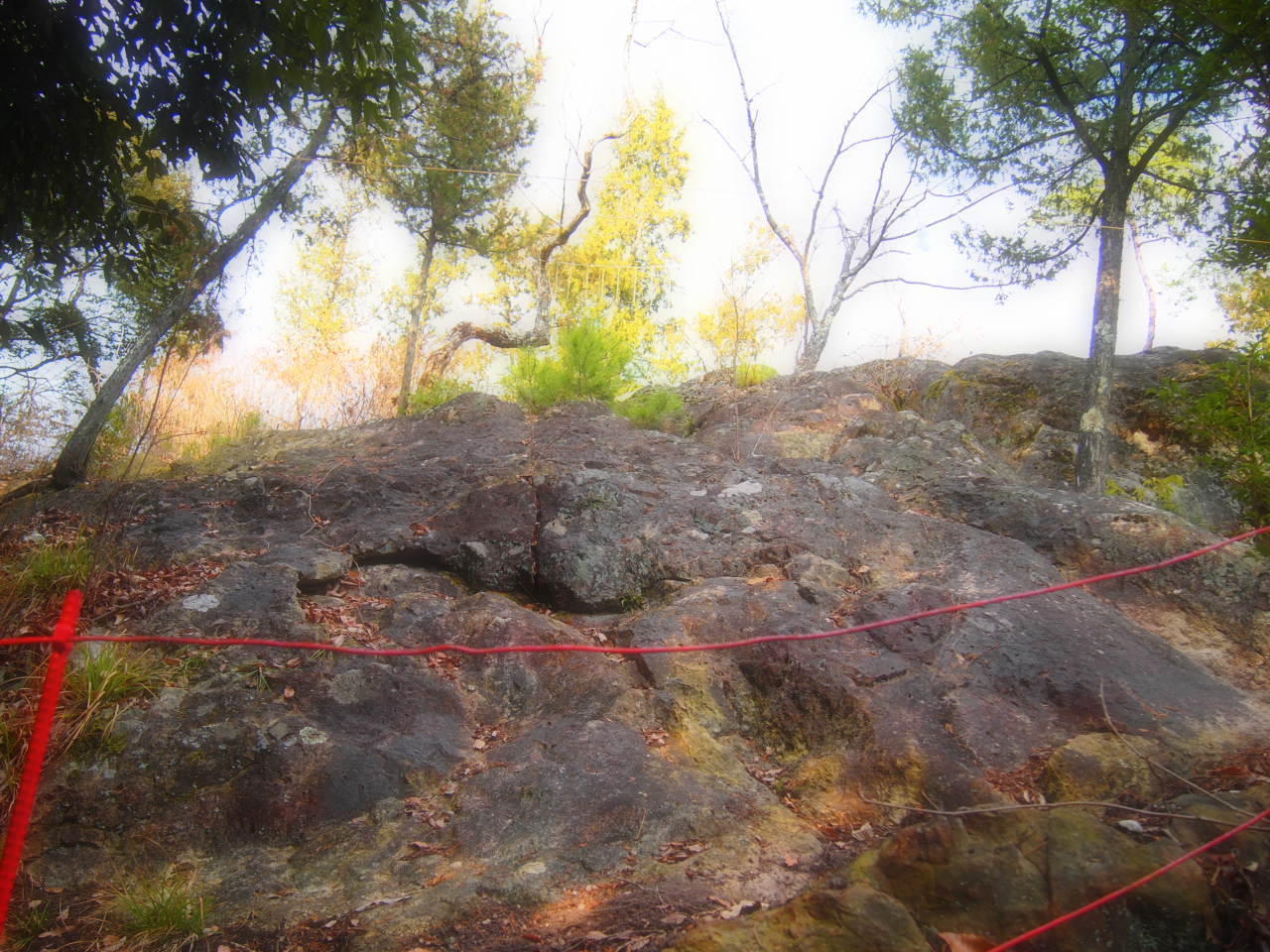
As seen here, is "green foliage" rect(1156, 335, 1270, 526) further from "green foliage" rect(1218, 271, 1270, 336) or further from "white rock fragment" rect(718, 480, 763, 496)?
"green foliage" rect(1218, 271, 1270, 336)

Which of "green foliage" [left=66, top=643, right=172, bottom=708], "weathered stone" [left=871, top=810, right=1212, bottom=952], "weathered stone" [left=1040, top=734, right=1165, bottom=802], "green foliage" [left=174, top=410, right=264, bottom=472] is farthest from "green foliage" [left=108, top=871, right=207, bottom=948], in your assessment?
"green foliage" [left=174, top=410, right=264, bottom=472]

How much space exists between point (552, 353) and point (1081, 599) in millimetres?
5676

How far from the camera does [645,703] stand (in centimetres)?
338

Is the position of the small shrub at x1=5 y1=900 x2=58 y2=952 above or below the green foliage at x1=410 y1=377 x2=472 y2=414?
below

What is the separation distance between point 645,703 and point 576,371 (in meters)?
4.76

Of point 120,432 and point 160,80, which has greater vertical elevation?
point 160,80

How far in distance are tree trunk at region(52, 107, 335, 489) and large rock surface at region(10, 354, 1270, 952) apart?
3.28ft

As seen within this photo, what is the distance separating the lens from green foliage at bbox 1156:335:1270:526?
174 inches

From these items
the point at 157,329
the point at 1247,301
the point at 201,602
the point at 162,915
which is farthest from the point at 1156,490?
the point at 1247,301

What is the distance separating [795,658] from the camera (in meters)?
3.51

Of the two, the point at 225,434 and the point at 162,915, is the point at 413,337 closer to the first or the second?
the point at 225,434

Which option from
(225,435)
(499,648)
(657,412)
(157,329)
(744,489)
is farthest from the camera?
(657,412)

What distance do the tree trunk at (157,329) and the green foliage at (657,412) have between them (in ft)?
11.9

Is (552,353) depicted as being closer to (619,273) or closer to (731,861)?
(731,861)
